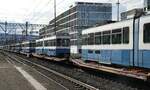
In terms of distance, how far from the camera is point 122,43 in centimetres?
1977

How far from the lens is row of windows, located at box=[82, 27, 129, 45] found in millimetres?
19530

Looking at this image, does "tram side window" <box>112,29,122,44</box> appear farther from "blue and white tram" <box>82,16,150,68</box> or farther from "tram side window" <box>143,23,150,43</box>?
"tram side window" <box>143,23,150,43</box>

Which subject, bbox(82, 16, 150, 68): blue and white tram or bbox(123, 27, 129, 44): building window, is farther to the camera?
bbox(123, 27, 129, 44): building window

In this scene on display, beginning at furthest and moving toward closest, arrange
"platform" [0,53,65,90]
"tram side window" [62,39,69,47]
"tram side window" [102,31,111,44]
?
"tram side window" [62,39,69,47] → "tram side window" [102,31,111,44] → "platform" [0,53,65,90]

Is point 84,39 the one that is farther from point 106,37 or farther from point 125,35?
point 125,35

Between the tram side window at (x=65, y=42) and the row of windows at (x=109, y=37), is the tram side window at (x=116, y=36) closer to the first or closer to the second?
the row of windows at (x=109, y=37)

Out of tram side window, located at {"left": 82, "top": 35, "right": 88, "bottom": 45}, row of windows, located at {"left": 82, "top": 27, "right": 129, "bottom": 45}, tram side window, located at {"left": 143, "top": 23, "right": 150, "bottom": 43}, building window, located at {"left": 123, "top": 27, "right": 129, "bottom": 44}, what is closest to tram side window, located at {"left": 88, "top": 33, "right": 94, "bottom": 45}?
row of windows, located at {"left": 82, "top": 27, "right": 129, "bottom": 45}

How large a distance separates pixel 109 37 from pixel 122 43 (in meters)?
2.90

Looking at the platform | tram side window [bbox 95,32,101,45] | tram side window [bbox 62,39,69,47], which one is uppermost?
tram side window [bbox 95,32,101,45]

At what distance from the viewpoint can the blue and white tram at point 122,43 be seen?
16797 mm

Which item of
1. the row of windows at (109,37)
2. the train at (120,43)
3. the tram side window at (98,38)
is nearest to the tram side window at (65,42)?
the train at (120,43)

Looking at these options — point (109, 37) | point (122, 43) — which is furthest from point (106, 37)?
point (122, 43)

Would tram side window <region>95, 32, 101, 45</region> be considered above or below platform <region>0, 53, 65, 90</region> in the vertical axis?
above

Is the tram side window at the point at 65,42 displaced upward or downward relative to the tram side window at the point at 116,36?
downward
